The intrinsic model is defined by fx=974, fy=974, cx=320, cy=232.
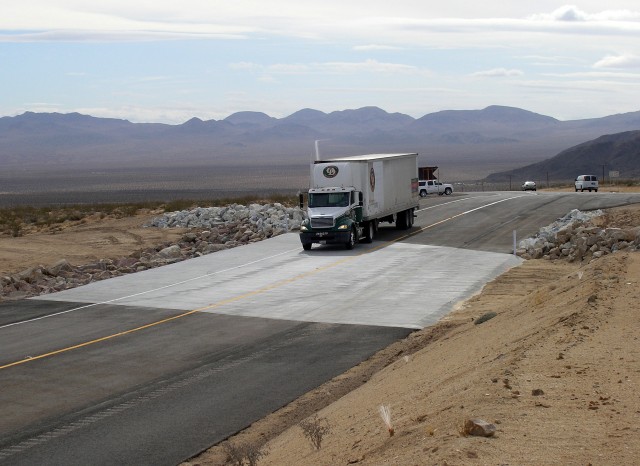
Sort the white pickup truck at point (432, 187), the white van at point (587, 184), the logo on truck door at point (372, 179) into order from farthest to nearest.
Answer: the white van at point (587, 184), the white pickup truck at point (432, 187), the logo on truck door at point (372, 179)

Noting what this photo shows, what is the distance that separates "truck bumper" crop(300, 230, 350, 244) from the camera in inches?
1570

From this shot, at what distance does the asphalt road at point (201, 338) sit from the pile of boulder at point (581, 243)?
1286 mm

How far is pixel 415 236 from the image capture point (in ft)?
149

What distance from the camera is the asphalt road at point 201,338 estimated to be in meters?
14.6

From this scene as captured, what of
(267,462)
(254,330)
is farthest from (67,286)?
(267,462)

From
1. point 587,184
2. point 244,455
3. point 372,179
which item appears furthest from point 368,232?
point 587,184

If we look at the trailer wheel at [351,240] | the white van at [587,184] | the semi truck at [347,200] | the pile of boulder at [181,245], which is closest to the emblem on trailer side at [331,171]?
the semi truck at [347,200]

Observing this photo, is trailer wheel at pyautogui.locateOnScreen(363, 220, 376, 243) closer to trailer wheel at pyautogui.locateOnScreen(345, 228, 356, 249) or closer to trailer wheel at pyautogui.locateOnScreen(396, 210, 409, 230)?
trailer wheel at pyautogui.locateOnScreen(345, 228, 356, 249)

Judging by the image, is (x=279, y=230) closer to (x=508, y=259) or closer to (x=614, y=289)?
(x=508, y=259)

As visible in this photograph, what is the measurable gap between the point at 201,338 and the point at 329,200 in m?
19.3

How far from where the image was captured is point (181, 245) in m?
46.9

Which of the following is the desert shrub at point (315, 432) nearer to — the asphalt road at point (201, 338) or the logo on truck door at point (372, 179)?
the asphalt road at point (201, 338)

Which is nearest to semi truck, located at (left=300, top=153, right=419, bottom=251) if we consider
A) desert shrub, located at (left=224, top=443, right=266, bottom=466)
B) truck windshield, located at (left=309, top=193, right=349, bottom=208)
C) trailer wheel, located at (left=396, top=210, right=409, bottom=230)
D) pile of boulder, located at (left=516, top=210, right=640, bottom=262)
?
truck windshield, located at (left=309, top=193, right=349, bottom=208)

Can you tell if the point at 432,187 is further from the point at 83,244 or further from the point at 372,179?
the point at 372,179
